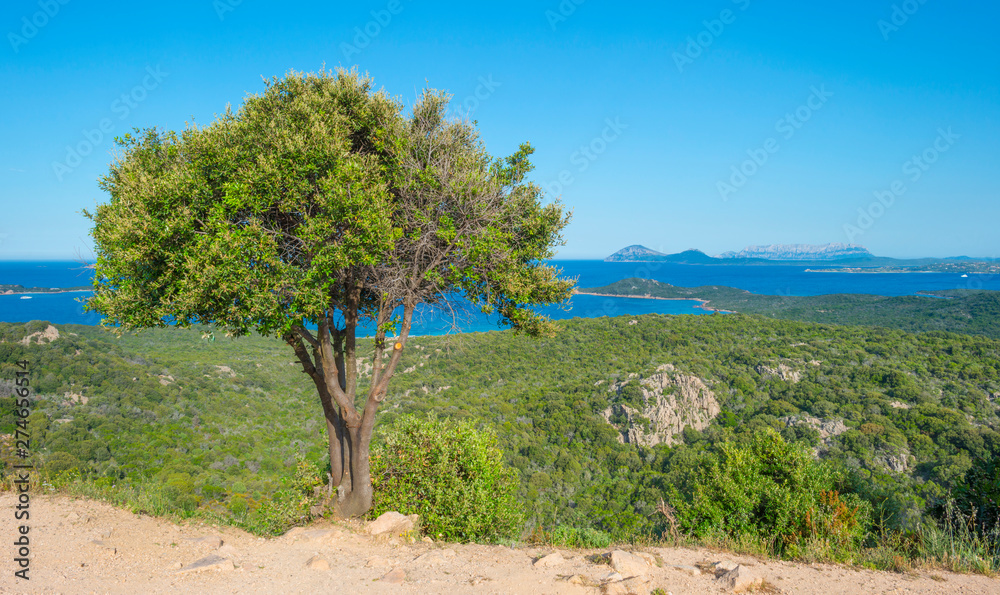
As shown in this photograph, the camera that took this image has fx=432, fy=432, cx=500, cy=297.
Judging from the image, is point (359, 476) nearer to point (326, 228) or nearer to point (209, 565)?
point (209, 565)

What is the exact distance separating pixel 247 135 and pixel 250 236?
91.5 inches

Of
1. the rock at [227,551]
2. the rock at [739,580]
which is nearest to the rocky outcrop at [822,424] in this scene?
the rock at [739,580]

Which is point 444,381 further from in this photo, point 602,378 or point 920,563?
point 920,563

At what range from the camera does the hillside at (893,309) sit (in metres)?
64.6

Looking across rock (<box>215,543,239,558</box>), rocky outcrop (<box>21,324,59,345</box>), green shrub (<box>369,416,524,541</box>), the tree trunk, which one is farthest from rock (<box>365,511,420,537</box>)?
rocky outcrop (<box>21,324,59,345</box>)

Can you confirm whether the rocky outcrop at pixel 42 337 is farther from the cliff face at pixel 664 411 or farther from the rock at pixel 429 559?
the cliff face at pixel 664 411

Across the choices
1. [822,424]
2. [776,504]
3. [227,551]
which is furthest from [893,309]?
[227,551]

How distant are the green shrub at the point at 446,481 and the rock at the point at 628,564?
3.27 m

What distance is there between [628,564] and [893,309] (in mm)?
105344

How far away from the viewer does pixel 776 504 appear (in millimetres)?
9859

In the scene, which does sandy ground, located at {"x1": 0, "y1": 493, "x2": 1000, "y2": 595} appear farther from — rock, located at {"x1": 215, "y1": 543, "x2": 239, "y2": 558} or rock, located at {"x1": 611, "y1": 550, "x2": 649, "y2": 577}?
rock, located at {"x1": 611, "y1": 550, "x2": 649, "y2": 577}

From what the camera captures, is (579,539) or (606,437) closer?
(579,539)

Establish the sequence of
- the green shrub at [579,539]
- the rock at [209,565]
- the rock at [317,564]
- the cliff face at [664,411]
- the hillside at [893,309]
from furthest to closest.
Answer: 1. the hillside at [893,309]
2. the cliff face at [664,411]
3. the green shrub at [579,539]
4. the rock at [317,564]
5. the rock at [209,565]

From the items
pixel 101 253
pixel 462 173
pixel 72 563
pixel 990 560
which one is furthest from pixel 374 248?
pixel 990 560
